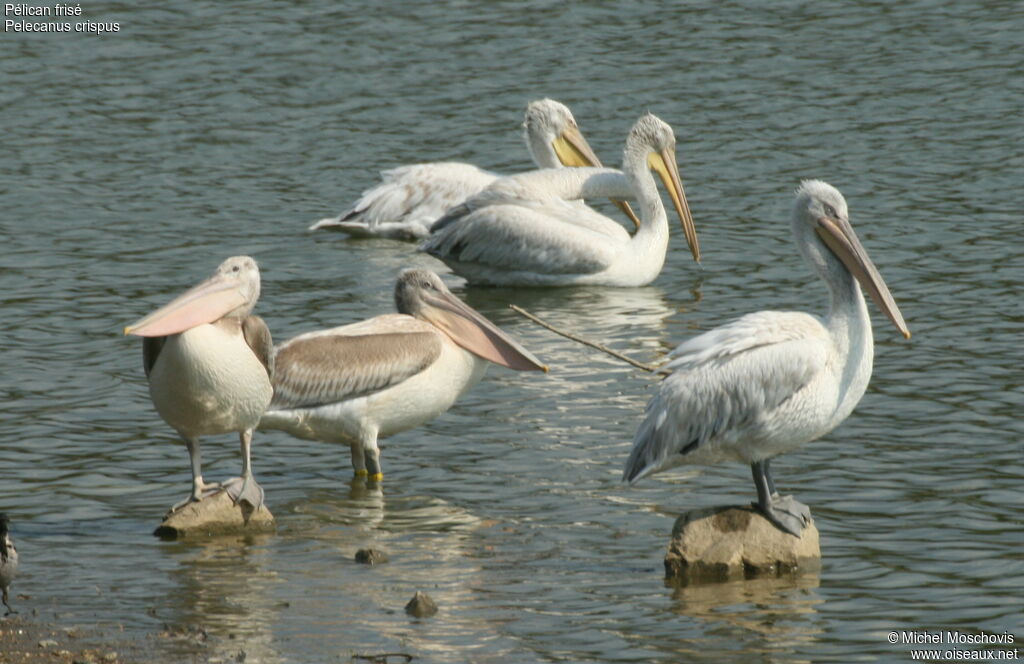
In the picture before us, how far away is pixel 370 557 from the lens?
7379mm

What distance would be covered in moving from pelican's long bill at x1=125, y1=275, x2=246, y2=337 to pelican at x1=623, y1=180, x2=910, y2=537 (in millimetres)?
1828

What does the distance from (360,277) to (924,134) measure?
18.3ft

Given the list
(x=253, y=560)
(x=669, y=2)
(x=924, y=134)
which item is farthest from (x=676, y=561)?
(x=669, y=2)

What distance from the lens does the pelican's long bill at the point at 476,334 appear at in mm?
8641

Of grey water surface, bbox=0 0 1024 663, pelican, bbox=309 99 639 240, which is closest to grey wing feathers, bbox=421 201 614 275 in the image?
grey water surface, bbox=0 0 1024 663

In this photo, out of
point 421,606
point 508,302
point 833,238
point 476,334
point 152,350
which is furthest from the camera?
point 508,302

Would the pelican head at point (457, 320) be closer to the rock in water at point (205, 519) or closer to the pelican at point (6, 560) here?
the rock in water at point (205, 519)

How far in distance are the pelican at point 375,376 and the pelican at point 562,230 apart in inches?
163

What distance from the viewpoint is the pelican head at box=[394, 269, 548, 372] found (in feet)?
28.4

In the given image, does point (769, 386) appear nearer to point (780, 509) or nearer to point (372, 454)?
point (780, 509)

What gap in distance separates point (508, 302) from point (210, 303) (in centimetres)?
554

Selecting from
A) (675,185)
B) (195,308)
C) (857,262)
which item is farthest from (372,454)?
(675,185)

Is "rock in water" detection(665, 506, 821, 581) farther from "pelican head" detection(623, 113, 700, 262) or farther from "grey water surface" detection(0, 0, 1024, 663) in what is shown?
"pelican head" detection(623, 113, 700, 262)

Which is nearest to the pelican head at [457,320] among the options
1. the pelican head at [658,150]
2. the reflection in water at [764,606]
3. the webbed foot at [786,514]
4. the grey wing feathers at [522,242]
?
the webbed foot at [786,514]
